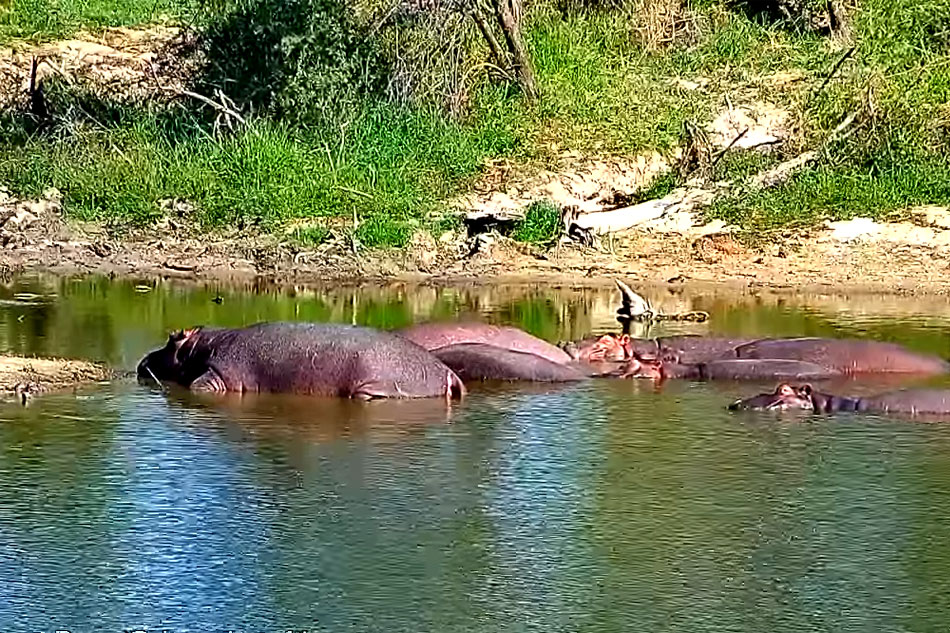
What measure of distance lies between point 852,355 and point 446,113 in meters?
7.60

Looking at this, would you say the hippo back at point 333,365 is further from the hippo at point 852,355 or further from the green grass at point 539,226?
the green grass at point 539,226

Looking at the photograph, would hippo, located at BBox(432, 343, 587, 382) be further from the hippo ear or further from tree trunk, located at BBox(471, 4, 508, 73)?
tree trunk, located at BBox(471, 4, 508, 73)

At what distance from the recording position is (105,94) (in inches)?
782

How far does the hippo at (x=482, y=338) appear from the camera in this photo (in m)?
10.7

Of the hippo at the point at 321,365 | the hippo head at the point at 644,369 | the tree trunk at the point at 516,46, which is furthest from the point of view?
the tree trunk at the point at 516,46

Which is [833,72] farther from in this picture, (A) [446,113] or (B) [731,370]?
(B) [731,370]

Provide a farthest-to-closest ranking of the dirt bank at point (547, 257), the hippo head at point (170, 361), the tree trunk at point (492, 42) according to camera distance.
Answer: the tree trunk at point (492, 42) < the dirt bank at point (547, 257) < the hippo head at point (170, 361)

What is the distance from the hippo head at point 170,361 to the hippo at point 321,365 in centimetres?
6

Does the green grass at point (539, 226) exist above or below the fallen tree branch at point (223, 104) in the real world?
below

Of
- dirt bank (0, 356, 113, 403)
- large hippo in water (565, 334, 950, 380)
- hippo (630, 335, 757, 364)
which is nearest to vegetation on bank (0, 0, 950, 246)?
hippo (630, 335, 757, 364)

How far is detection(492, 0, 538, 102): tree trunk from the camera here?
18078mm

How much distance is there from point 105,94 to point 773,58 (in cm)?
725

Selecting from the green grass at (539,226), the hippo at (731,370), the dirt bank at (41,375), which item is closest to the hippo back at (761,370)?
the hippo at (731,370)

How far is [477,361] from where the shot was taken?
1040cm
